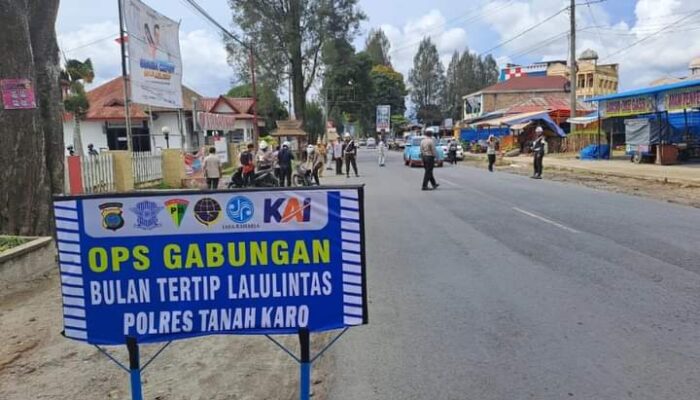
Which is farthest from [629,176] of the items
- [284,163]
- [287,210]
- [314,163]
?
[287,210]

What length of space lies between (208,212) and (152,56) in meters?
16.9

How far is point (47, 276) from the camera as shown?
299 inches

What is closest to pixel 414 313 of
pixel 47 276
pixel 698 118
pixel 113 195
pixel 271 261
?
pixel 271 261

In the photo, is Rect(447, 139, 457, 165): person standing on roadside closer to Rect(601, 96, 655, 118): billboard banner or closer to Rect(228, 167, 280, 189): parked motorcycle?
Rect(601, 96, 655, 118): billboard banner

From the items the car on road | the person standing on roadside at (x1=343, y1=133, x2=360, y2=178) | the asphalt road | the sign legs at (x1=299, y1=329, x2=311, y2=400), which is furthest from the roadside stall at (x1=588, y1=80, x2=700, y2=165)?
the sign legs at (x1=299, y1=329, x2=311, y2=400)

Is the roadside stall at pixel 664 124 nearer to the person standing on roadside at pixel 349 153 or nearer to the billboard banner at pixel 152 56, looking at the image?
the person standing on roadside at pixel 349 153

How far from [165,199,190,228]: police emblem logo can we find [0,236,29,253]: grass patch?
500 centimetres

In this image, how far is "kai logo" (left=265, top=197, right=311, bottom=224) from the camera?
323cm

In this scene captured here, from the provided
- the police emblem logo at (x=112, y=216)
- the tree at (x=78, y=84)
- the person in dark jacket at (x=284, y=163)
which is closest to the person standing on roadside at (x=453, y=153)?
the person in dark jacket at (x=284, y=163)

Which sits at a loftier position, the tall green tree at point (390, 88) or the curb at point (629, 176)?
the tall green tree at point (390, 88)

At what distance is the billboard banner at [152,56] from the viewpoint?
56.5 feet

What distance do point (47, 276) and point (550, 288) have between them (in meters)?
6.09

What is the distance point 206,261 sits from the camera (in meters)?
3.26

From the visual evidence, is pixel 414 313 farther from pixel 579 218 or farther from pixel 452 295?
pixel 579 218
